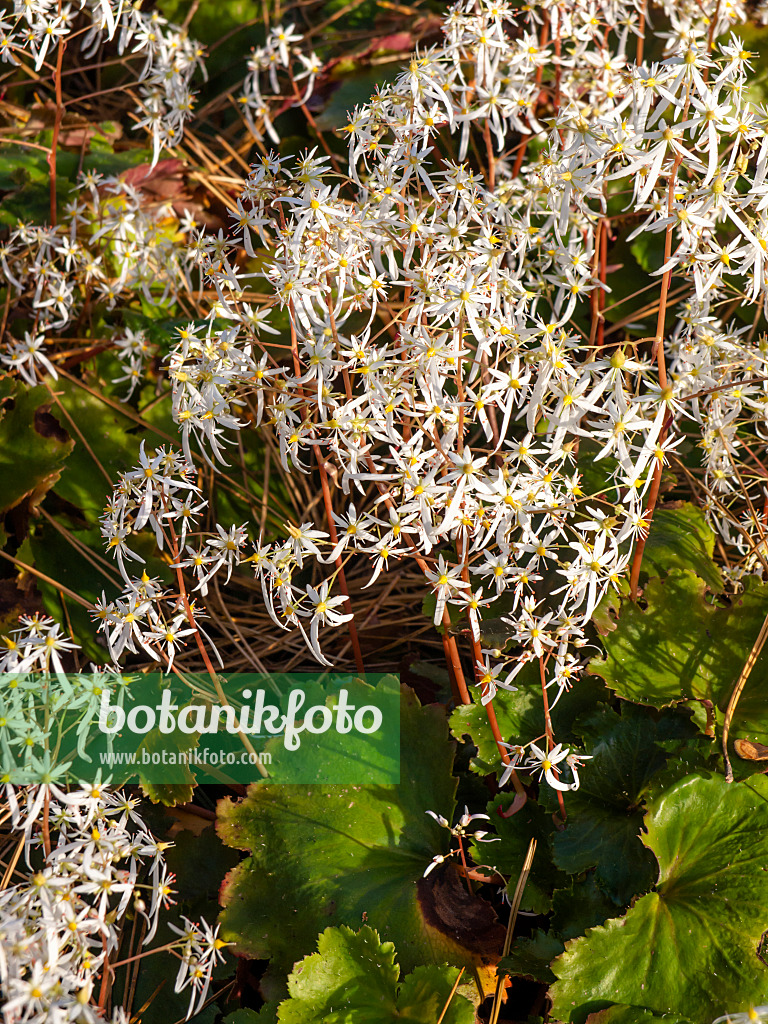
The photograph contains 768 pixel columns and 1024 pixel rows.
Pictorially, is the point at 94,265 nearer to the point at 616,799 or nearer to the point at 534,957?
the point at 616,799

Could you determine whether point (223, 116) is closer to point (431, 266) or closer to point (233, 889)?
point (431, 266)

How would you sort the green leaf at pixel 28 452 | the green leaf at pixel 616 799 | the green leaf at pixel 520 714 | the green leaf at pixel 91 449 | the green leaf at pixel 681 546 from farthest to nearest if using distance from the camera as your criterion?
the green leaf at pixel 91 449 < the green leaf at pixel 28 452 < the green leaf at pixel 681 546 < the green leaf at pixel 520 714 < the green leaf at pixel 616 799

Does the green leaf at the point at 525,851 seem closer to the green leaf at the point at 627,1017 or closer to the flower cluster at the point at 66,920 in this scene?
the green leaf at the point at 627,1017

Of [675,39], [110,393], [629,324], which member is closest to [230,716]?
[110,393]

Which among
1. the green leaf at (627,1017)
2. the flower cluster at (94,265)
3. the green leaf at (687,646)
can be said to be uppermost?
the flower cluster at (94,265)

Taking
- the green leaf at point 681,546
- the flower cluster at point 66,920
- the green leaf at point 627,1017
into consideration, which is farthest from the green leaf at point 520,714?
the flower cluster at point 66,920

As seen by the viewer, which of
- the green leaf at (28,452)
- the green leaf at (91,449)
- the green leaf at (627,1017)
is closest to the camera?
the green leaf at (627,1017)

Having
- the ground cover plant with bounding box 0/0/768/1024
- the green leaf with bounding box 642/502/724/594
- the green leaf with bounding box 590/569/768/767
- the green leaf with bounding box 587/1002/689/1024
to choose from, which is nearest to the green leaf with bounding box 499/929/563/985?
the ground cover plant with bounding box 0/0/768/1024
